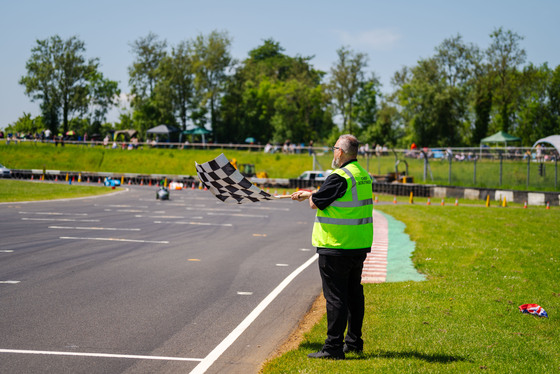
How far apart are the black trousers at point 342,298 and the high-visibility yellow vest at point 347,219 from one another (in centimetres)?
14

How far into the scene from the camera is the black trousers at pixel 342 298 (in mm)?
5254

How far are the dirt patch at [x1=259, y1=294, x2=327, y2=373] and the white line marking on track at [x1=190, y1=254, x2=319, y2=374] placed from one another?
0.50 m

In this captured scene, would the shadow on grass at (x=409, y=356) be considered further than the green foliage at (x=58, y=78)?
No

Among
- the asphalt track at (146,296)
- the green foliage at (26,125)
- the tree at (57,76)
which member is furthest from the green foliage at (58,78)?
the asphalt track at (146,296)

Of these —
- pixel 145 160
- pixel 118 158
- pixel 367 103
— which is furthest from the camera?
pixel 367 103

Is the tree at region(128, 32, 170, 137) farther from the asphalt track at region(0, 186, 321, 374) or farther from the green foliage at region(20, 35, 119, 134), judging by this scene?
the asphalt track at region(0, 186, 321, 374)

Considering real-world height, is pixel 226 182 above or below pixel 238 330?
above

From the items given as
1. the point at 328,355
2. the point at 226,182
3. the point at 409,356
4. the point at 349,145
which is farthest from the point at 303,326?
the point at 349,145

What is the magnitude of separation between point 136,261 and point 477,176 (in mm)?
28524

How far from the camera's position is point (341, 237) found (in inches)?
209

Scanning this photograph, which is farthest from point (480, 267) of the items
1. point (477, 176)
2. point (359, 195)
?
point (477, 176)

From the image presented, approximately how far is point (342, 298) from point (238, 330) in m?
1.52

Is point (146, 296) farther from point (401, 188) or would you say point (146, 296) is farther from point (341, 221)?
point (401, 188)

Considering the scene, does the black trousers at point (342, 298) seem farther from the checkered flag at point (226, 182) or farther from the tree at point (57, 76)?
the tree at point (57, 76)
